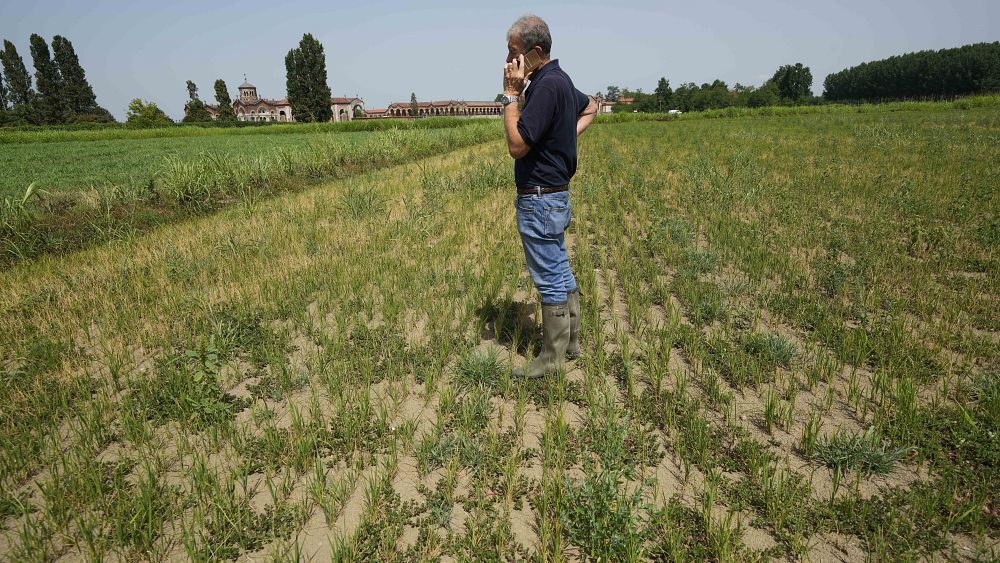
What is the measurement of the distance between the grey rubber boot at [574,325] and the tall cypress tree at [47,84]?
91727mm

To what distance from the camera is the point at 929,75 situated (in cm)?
9694

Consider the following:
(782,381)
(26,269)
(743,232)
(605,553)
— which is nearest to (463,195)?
(743,232)

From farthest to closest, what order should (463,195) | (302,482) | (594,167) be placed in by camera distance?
(594,167) < (463,195) < (302,482)

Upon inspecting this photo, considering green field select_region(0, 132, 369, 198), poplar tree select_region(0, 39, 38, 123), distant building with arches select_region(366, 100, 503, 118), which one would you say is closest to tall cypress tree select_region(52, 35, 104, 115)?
poplar tree select_region(0, 39, 38, 123)

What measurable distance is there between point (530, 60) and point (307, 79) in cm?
8378

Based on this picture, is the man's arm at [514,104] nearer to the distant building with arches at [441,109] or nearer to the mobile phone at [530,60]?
the mobile phone at [530,60]

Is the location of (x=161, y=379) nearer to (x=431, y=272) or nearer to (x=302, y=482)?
(x=302, y=482)

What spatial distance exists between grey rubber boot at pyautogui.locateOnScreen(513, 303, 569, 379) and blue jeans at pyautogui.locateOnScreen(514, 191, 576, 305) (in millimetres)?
83

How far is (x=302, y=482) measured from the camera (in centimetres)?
268

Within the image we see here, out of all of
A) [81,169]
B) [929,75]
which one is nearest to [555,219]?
[81,169]

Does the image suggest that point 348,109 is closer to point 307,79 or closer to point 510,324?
point 307,79

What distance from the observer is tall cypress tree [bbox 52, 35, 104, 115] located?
7056cm

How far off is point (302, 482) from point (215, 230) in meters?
6.65

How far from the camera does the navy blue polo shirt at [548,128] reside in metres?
2.95
